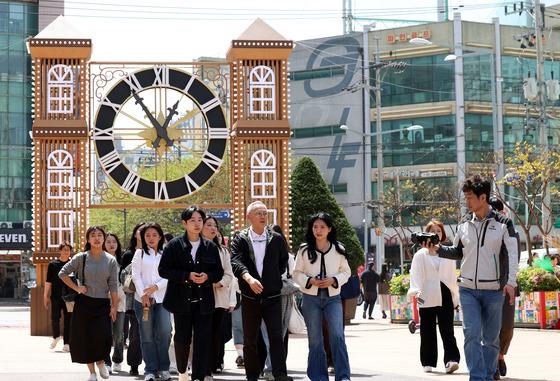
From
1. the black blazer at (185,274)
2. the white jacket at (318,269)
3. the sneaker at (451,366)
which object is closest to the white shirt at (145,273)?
the black blazer at (185,274)

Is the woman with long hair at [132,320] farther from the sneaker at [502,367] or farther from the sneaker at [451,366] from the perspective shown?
the sneaker at [502,367]

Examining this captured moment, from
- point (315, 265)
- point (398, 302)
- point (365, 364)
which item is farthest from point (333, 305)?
point (398, 302)

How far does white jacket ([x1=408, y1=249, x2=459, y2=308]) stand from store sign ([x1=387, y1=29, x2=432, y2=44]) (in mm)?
53492

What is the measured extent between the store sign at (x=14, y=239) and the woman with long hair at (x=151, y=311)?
37.7 metres

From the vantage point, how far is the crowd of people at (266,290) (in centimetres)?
1080

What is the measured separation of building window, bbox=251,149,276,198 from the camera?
21.6 meters

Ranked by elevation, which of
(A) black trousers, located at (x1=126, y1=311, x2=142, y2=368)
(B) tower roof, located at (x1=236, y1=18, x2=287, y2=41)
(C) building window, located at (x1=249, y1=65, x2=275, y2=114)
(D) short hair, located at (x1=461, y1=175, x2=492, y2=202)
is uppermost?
(B) tower roof, located at (x1=236, y1=18, x2=287, y2=41)

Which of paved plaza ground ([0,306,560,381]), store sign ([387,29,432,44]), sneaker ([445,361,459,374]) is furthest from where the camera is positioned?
store sign ([387,29,432,44])

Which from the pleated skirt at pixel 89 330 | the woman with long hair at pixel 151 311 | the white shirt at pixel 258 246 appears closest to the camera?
the white shirt at pixel 258 246

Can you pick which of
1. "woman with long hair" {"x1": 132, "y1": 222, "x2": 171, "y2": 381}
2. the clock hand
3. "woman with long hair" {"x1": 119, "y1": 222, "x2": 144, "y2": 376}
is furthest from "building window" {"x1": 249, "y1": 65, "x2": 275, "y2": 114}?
"woman with long hair" {"x1": 132, "y1": 222, "x2": 171, "y2": 381}

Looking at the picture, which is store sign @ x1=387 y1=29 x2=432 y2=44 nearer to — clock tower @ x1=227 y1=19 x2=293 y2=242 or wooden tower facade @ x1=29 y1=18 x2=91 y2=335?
clock tower @ x1=227 y1=19 x2=293 y2=242

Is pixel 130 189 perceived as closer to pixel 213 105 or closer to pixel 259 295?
pixel 213 105

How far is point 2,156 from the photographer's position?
6131 centimetres

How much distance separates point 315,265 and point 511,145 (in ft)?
185
